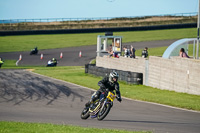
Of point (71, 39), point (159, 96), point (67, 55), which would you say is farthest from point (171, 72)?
point (71, 39)

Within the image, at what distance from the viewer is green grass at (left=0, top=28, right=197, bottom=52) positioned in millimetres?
61600

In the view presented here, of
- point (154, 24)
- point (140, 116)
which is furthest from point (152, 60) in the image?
point (154, 24)

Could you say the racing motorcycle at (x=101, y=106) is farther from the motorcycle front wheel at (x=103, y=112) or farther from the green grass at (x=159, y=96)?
the green grass at (x=159, y=96)

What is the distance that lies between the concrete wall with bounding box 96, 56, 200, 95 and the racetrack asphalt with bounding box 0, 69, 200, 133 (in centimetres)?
354

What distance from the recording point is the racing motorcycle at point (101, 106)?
11945 mm

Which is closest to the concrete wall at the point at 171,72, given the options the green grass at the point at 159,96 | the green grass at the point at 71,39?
the green grass at the point at 159,96

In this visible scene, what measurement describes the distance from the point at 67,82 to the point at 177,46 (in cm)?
735

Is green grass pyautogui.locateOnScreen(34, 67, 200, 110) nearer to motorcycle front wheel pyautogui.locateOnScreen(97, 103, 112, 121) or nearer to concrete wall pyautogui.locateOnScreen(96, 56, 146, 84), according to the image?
concrete wall pyautogui.locateOnScreen(96, 56, 146, 84)

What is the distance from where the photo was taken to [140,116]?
1362 centimetres

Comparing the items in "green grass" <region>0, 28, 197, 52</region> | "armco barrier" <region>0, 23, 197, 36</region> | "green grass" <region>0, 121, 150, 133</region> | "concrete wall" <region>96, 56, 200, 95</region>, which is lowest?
"green grass" <region>0, 121, 150, 133</region>

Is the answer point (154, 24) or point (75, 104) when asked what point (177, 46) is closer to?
point (75, 104)

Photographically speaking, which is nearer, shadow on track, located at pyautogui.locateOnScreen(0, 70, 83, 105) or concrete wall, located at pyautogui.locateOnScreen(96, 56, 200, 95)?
shadow on track, located at pyautogui.locateOnScreen(0, 70, 83, 105)

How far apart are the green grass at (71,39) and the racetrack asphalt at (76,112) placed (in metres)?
39.0

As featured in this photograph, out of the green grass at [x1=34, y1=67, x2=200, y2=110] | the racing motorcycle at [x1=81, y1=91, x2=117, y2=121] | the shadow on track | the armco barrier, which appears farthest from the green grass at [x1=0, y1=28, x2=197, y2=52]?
the racing motorcycle at [x1=81, y1=91, x2=117, y2=121]
